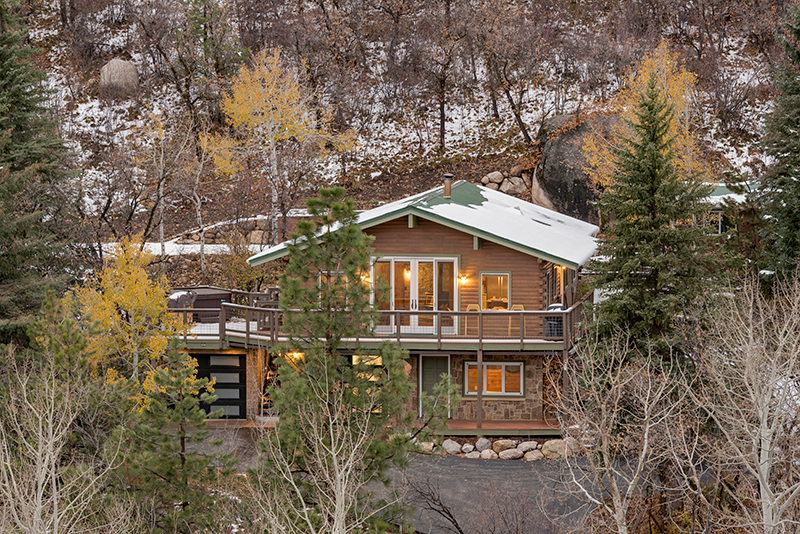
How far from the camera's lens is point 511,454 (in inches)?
719

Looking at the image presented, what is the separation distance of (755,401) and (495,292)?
10.8 meters

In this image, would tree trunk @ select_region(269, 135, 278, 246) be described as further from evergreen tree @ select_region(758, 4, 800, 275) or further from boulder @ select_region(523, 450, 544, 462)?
evergreen tree @ select_region(758, 4, 800, 275)

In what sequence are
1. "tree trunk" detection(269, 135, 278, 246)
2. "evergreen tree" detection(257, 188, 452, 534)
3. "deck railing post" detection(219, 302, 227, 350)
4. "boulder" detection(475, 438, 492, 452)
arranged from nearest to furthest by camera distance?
"evergreen tree" detection(257, 188, 452, 534) → "boulder" detection(475, 438, 492, 452) → "deck railing post" detection(219, 302, 227, 350) → "tree trunk" detection(269, 135, 278, 246)

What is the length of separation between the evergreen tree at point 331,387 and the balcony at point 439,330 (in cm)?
677

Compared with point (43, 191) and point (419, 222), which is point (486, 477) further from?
point (43, 191)

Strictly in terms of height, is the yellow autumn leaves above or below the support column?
above

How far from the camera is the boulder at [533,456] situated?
18.0m

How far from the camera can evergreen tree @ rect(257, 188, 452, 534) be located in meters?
10.5

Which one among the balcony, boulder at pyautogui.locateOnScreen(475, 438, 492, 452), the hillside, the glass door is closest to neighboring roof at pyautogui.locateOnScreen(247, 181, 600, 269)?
the glass door

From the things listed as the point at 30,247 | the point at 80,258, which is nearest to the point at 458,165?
the point at 80,258

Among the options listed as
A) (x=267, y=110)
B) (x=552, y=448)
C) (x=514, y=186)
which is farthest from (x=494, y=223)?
→ (x=514, y=186)

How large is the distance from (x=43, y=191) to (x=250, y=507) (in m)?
14.2

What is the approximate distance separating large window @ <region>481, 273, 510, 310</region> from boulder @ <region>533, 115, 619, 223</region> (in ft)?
46.9

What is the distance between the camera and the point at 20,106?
20719mm
